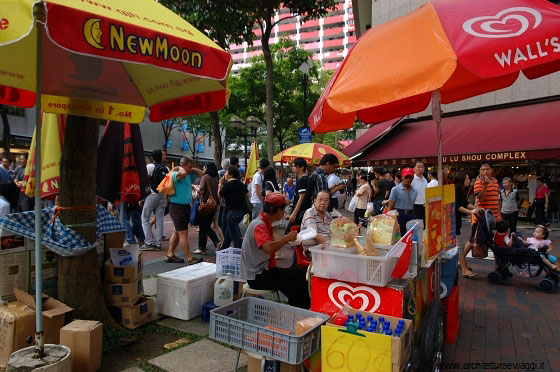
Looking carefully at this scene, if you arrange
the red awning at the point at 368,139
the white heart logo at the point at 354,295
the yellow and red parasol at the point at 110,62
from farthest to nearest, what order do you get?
the red awning at the point at 368,139 → the white heart logo at the point at 354,295 → the yellow and red parasol at the point at 110,62

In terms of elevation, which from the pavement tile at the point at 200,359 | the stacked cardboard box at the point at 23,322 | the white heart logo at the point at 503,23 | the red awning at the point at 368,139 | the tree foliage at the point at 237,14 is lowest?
the pavement tile at the point at 200,359

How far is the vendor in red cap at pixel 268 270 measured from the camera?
12.3 feet

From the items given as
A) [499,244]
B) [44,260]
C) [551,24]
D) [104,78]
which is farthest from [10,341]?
[499,244]

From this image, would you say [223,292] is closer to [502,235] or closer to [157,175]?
[157,175]

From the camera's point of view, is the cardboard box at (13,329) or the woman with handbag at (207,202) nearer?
the cardboard box at (13,329)

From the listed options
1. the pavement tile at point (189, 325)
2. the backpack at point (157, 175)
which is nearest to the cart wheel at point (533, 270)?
the pavement tile at point (189, 325)

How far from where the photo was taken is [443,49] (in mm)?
2658

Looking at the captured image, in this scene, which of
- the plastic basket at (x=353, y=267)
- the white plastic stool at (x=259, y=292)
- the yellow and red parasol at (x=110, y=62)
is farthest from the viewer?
the white plastic stool at (x=259, y=292)

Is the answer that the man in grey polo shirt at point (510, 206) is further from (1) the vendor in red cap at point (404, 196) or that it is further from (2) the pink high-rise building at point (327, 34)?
(2) the pink high-rise building at point (327, 34)

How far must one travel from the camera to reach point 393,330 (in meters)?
2.59

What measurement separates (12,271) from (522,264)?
6896 mm

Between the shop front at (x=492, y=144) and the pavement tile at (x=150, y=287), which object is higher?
the shop front at (x=492, y=144)

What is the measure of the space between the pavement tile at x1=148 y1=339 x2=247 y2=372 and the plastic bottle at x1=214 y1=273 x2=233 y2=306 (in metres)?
0.66

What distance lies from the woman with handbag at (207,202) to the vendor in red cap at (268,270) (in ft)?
11.4
